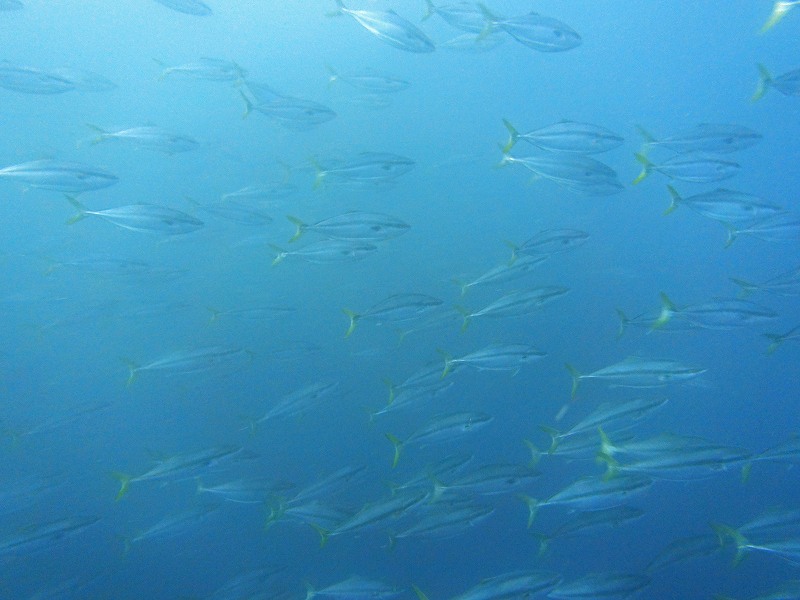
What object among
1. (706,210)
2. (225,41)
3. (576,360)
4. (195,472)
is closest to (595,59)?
(225,41)

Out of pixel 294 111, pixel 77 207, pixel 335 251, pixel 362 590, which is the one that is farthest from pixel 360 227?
pixel 362 590

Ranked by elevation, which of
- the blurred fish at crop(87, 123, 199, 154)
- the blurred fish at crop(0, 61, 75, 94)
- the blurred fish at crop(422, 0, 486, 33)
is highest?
the blurred fish at crop(422, 0, 486, 33)

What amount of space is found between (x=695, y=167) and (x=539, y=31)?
160cm

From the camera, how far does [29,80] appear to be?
4.45 metres

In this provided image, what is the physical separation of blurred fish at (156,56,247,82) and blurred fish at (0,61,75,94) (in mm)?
997

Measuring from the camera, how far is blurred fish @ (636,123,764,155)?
4.05 metres

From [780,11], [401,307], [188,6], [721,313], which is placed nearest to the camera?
[780,11]

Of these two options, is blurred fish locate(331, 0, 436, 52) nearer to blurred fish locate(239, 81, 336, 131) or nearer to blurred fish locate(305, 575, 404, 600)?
blurred fish locate(239, 81, 336, 131)

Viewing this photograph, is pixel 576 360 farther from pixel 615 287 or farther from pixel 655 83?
pixel 655 83

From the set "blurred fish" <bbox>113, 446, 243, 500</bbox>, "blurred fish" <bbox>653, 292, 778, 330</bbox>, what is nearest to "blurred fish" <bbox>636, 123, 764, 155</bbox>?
"blurred fish" <bbox>653, 292, 778, 330</bbox>

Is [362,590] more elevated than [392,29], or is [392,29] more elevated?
[392,29]

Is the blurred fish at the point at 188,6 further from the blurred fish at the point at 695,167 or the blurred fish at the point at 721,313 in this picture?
the blurred fish at the point at 721,313

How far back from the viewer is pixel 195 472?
4.14 m

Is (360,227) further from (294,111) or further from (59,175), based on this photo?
(59,175)
